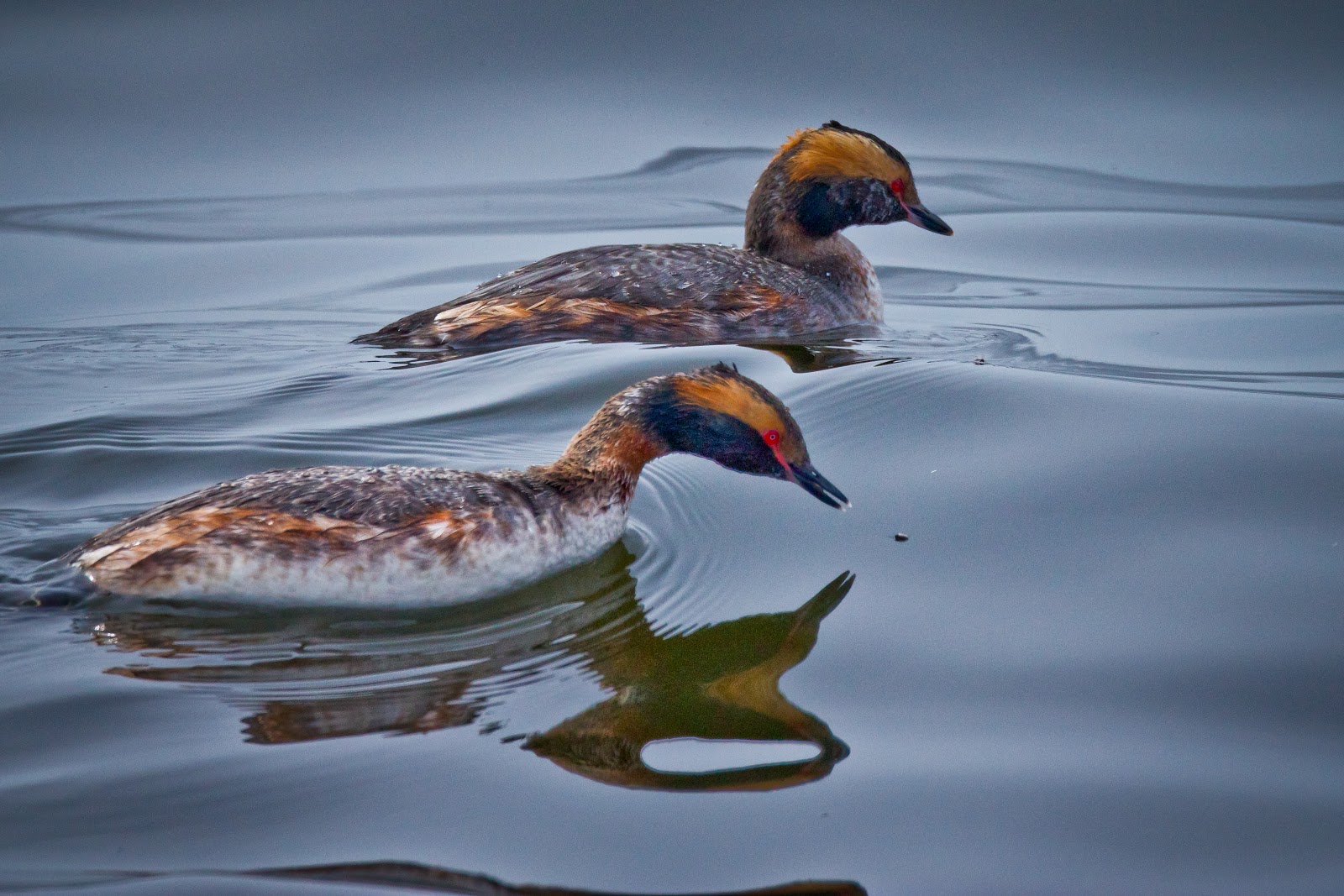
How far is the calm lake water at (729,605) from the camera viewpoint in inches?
177

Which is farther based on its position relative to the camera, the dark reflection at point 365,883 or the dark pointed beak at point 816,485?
the dark pointed beak at point 816,485

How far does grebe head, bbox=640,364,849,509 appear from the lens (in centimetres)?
643

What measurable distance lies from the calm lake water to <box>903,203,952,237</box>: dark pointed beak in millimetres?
642

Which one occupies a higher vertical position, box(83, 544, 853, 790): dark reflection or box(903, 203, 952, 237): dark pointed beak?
box(903, 203, 952, 237): dark pointed beak

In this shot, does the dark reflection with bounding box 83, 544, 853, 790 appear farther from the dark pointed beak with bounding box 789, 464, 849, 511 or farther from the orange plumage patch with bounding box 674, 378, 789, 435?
the orange plumage patch with bounding box 674, 378, 789, 435

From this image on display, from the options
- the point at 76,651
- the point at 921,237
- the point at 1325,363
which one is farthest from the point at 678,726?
the point at 921,237

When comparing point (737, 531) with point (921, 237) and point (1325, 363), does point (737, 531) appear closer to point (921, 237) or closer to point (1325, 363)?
point (1325, 363)

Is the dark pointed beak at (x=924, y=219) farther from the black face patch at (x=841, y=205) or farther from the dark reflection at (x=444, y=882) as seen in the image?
the dark reflection at (x=444, y=882)

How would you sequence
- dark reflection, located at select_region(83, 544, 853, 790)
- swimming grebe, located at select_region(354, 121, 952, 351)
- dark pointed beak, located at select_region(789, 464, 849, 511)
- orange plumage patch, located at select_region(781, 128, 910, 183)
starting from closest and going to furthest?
dark reflection, located at select_region(83, 544, 853, 790) < dark pointed beak, located at select_region(789, 464, 849, 511) < swimming grebe, located at select_region(354, 121, 952, 351) < orange plumage patch, located at select_region(781, 128, 910, 183)

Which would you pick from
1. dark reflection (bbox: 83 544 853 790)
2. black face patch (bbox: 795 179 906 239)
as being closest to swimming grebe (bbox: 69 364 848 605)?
dark reflection (bbox: 83 544 853 790)

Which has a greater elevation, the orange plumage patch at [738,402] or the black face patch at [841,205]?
the black face patch at [841,205]

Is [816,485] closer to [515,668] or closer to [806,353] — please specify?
[515,668]

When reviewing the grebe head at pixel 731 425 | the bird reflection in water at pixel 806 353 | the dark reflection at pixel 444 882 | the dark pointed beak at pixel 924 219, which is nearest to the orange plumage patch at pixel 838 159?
the dark pointed beak at pixel 924 219

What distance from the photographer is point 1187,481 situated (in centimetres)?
691
